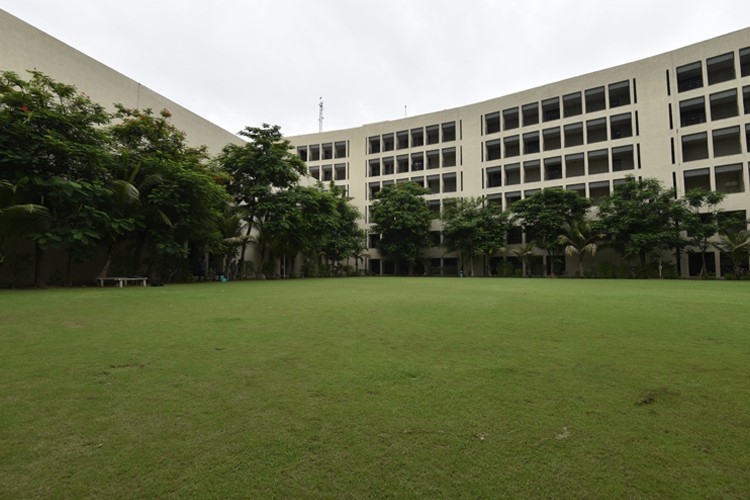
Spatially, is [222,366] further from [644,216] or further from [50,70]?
[644,216]

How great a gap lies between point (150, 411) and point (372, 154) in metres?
39.0

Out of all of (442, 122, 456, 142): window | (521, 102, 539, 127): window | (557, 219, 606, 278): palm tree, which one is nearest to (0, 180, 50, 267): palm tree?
(557, 219, 606, 278): palm tree

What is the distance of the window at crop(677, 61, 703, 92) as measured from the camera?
1031 inches

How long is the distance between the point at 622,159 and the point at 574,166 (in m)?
3.47

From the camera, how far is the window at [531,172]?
107ft

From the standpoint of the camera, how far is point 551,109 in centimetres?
3278

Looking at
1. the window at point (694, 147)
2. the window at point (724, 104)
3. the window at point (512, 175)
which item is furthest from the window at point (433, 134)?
the window at point (724, 104)

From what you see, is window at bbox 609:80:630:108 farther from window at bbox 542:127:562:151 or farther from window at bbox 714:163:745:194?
window at bbox 714:163:745:194

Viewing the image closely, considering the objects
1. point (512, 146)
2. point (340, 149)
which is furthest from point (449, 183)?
point (340, 149)

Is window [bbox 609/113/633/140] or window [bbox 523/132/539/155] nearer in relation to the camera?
window [bbox 609/113/633/140]

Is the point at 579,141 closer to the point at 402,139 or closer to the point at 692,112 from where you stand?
the point at 692,112

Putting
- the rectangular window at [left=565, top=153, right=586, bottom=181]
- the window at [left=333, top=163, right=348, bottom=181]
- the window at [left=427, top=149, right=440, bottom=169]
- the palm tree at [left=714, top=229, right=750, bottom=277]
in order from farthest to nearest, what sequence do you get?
1. the window at [left=333, top=163, right=348, bottom=181]
2. the window at [left=427, top=149, right=440, bottom=169]
3. the rectangular window at [left=565, top=153, right=586, bottom=181]
4. the palm tree at [left=714, top=229, right=750, bottom=277]

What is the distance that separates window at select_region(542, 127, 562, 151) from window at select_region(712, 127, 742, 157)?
33.2ft

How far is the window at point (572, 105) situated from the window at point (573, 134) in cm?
158
